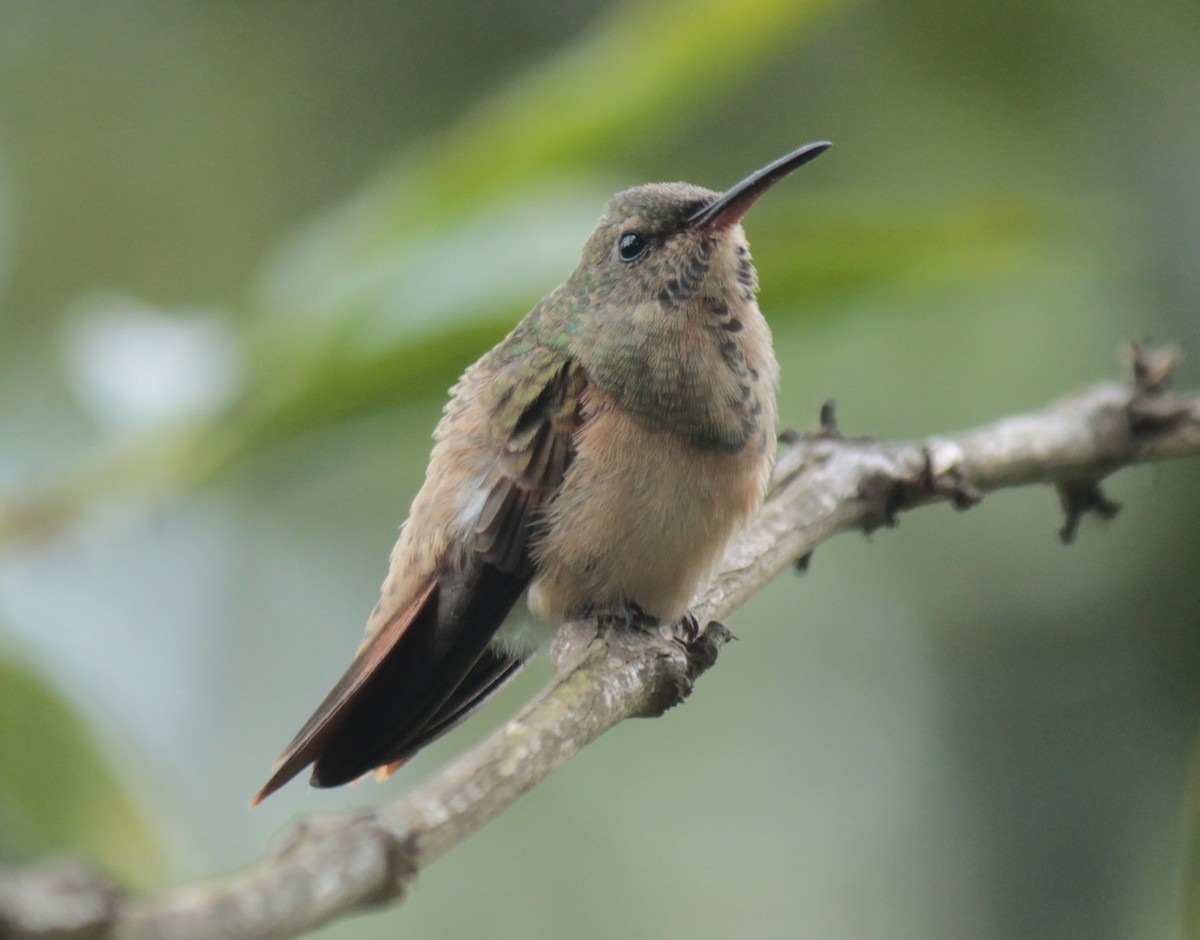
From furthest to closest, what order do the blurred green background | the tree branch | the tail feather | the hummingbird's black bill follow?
the hummingbird's black bill, the tail feather, the blurred green background, the tree branch

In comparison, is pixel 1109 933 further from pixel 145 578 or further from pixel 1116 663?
pixel 145 578

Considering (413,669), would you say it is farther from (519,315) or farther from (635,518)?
(519,315)

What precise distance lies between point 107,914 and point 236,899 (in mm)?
137

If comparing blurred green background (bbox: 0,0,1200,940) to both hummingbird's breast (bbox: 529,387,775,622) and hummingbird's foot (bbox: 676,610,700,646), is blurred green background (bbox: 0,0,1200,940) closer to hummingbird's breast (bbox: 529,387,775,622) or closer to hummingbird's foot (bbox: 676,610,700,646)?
hummingbird's breast (bbox: 529,387,775,622)

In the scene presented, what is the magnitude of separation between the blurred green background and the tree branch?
0.33 meters

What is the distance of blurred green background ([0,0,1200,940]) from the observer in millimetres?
2691

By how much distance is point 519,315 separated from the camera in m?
2.61

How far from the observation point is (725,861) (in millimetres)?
6633

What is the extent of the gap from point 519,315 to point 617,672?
757 millimetres

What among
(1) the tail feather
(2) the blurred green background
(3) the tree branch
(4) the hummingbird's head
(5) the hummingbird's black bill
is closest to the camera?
(3) the tree branch

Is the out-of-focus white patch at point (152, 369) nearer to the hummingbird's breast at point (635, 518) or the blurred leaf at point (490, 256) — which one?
the blurred leaf at point (490, 256)

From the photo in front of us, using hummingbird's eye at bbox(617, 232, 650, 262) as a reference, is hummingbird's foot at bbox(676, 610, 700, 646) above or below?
below

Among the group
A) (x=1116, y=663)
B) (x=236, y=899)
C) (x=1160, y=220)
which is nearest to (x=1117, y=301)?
(x=1160, y=220)

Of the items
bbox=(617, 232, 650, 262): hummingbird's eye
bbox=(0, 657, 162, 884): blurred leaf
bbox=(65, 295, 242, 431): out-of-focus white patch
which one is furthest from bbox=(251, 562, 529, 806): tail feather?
bbox=(617, 232, 650, 262): hummingbird's eye
